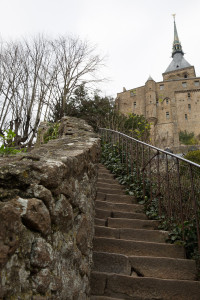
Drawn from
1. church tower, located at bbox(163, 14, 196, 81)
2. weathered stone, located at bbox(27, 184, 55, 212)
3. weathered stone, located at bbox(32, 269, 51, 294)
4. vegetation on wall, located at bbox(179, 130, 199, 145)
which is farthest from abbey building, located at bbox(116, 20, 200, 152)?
weathered stone, located at bbox(32, 269, 51, 294)

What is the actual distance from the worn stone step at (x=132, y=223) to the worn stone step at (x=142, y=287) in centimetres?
102

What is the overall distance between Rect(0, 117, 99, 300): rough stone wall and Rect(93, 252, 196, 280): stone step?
34.7 inches

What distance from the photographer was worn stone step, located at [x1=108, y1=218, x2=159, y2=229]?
3463mm

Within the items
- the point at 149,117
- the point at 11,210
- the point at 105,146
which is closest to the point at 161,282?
the point at 11,210

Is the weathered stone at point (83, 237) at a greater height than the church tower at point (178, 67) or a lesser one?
Result: lesser

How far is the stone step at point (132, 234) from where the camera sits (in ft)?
10.5

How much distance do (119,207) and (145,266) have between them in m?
1.32

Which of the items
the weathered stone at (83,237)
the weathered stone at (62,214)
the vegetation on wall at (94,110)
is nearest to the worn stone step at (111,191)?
the weathered stone at (83,237)

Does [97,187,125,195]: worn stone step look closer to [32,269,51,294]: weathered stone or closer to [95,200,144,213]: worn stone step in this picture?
[95,200,144,213]: worn stone step

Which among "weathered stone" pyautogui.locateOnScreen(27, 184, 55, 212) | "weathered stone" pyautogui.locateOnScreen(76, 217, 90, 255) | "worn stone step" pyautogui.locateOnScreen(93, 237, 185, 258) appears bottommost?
"worn stone step" pyautogui.locateOnScreen(93, 237, 185, 258)

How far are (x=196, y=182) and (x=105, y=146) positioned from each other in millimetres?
4090

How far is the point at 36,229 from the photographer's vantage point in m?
1.17

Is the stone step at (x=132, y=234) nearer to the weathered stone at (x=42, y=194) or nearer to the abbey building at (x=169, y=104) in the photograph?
the weathered stone at (x=42, y=194)

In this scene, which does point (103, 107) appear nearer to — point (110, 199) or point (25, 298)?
point (110, 199)
